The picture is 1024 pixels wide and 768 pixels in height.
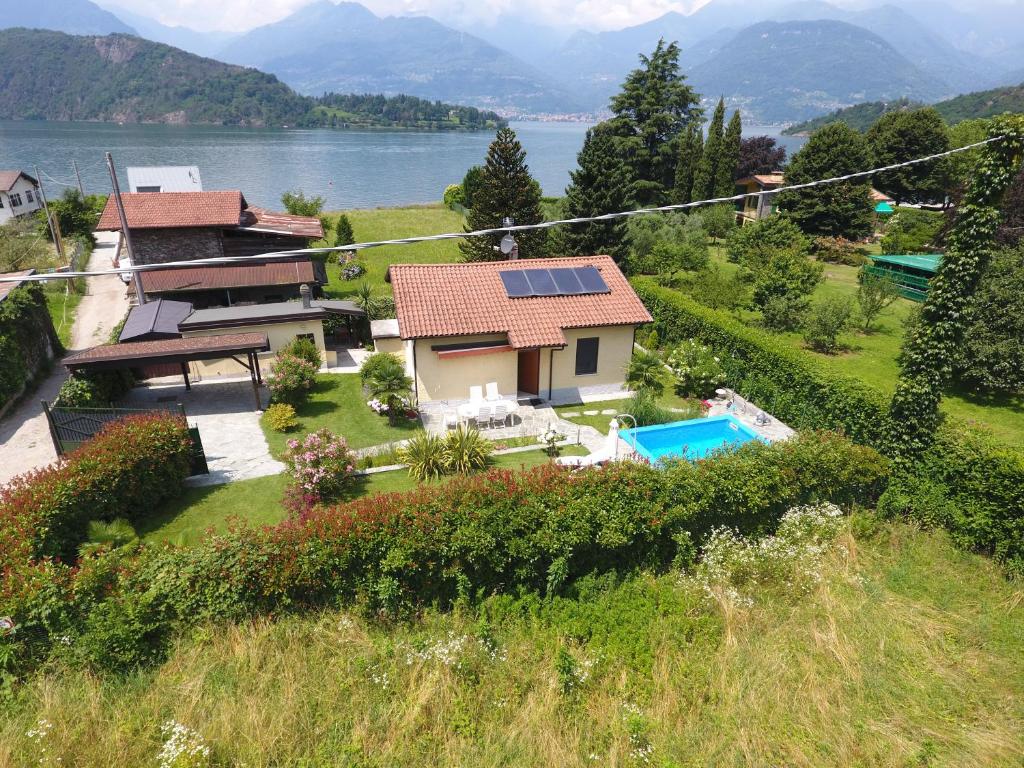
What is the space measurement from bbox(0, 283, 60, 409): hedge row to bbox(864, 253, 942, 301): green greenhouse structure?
4001cm

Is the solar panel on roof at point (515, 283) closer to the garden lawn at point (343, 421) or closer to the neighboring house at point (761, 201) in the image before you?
the garden lawn at point (343, 421)

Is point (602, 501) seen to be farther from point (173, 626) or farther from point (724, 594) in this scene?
point (173, 626)

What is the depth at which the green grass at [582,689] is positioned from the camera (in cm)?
655

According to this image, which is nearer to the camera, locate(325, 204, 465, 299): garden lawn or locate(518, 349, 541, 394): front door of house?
locate(518, 349, 541, 394): front door of house

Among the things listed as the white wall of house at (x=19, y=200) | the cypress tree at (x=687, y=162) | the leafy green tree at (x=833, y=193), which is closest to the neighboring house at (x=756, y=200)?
the leafy green tree at (x=833, y=193)

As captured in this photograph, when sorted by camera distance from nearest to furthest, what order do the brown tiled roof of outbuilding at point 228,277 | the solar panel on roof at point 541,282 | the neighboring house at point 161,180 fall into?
the solar panel on roof at point 541,282 < the brown tiled roof of outbuilding at point 228,277 < the neighboring house at point 161,180

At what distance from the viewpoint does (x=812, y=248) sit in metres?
41.3

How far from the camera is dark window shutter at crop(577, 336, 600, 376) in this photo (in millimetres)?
18766

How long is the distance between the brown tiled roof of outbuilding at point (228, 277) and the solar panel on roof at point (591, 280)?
13.8 m

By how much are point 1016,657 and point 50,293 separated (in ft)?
130

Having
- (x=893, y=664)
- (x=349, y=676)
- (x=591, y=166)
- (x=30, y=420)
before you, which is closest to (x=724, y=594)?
(x=893, y=664)

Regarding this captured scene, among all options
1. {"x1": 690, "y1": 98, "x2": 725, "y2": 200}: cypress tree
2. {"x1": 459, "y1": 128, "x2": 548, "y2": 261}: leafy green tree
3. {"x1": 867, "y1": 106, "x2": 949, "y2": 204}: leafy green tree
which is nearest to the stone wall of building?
{"x1": 459, "y1": 128, "x2": 548, "y2": 261}: leafy green tree

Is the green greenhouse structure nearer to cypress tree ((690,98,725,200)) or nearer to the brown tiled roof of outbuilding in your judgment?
cypress tree ((690,98,725,200))

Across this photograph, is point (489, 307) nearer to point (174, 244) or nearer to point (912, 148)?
point (174, 244)
